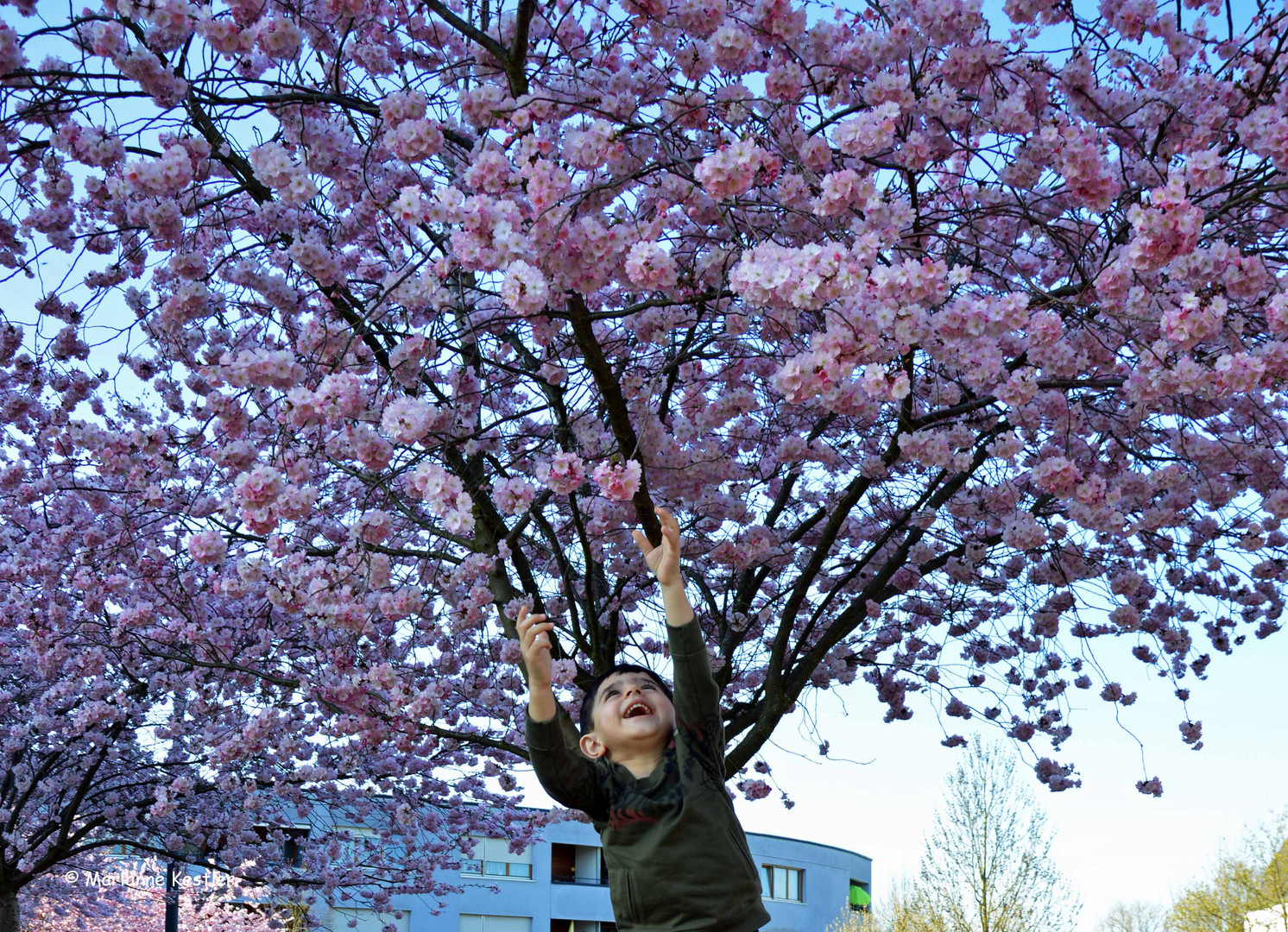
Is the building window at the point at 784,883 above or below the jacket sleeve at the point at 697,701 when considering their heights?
below

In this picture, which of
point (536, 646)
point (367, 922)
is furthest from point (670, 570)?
point (367, 922)

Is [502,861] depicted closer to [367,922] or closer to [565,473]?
[367,922]

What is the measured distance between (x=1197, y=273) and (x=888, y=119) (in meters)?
1.25

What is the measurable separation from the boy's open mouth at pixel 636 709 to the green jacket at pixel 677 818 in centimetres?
13

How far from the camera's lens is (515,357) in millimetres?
6359

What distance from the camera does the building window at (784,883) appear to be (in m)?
36.7

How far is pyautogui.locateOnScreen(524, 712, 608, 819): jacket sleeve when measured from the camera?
3.02m

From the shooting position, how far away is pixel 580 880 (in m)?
31.8

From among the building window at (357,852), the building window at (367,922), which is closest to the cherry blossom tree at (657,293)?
the building window at (357,852)

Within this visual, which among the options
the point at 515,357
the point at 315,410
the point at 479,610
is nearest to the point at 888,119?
the point at 315,410

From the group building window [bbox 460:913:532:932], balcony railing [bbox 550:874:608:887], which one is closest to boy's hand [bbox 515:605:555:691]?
building window [bbox 460:913:532:932]

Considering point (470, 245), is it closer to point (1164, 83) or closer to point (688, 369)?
point (688, 369)

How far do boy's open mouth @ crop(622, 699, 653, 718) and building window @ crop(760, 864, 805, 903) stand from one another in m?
34.9

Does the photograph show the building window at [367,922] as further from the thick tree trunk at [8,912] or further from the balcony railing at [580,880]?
the thick tree trunk at [8,912]
